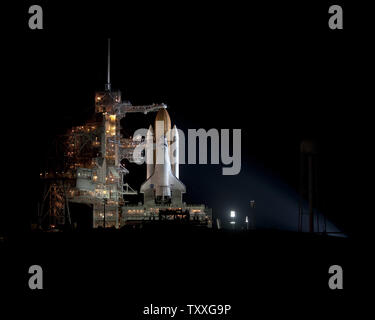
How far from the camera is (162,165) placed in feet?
196

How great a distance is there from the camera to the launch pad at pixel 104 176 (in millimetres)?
53312

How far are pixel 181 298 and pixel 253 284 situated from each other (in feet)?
13.2

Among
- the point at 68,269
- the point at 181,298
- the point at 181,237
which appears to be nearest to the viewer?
the point at 181,298

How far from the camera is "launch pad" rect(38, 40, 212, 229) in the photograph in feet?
175

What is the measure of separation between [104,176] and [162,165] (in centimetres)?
735

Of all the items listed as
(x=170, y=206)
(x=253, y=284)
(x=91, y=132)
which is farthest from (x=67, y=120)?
(x=253, y=284)

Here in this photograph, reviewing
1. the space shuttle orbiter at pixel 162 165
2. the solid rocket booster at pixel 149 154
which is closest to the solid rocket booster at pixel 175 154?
the space shuttle orbiter at pixel 162 165

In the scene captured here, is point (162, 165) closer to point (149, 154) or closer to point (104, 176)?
point (149, 154)

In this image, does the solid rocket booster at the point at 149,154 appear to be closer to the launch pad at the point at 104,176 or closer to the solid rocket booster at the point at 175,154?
the launch pad at the point at 104,176

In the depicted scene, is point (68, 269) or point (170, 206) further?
point (170, 206)

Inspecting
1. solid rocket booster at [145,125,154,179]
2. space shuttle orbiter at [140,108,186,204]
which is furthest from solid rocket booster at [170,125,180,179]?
solid rocket booster at [145,125,154,179]

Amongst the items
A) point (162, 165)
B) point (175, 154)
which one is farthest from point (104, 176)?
point (175, 154)

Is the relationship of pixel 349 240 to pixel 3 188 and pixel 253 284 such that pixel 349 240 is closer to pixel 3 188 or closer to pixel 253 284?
pixel 253 284

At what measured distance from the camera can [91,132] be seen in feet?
182
